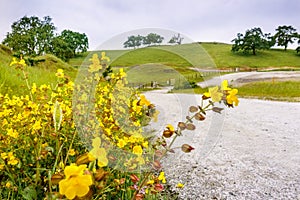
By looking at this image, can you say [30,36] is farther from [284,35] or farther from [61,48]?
[284,35]

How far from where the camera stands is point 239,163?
252cm

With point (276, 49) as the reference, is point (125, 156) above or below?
below

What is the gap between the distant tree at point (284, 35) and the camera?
4022cm

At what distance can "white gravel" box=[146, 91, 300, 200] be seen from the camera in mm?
1905

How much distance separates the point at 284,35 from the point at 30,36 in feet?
125

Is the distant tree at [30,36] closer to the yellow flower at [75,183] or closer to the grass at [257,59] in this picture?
the yellow flower at [75,183]

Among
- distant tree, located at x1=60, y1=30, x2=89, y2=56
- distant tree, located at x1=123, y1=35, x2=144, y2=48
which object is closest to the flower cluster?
distant tree, located at x1=123, y1=35, x2=144, y2=48

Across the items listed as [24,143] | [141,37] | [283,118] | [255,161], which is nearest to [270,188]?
[255,161]

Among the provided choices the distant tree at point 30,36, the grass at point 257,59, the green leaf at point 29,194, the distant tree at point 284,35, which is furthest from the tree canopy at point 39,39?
the distant tree at point 284,35

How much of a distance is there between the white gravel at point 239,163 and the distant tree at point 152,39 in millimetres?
1087

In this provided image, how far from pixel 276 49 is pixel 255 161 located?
48.3 m

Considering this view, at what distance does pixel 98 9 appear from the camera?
2.17 m

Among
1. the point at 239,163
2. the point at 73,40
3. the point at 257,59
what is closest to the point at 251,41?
the point at 257,59

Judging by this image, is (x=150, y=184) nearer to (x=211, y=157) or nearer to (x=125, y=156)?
(x=125, y=156)
